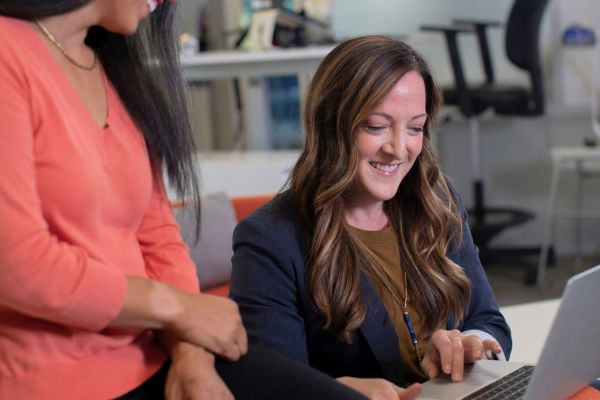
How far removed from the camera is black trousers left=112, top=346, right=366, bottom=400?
1.14 metres

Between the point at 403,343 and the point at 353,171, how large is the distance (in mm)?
290

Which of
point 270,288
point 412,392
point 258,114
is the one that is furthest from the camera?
point 258,114

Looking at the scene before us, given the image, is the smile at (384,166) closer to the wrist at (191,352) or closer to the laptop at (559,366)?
the laptop at (559,366)

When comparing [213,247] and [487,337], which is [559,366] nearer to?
[487,337]

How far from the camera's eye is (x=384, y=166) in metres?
1.61

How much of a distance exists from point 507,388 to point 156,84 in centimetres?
62

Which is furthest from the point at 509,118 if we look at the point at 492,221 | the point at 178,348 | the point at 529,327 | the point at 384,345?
the point at 178,348

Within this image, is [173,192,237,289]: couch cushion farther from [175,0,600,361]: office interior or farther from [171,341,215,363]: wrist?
[175,0,600,361]: office interior

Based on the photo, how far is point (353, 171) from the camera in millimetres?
1585

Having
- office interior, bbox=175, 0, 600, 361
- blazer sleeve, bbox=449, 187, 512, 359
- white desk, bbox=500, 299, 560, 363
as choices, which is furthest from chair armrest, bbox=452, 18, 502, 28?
blazer sleeve, bbox=449, 187, 512, 359

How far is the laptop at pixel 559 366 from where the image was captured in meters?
1.11

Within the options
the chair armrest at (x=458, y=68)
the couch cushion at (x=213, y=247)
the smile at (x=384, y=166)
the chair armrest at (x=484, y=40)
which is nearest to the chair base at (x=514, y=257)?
the chair armrest at (x=458, y=68)

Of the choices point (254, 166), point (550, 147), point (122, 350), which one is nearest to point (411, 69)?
point (122, 350)

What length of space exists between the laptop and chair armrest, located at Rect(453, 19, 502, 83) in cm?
358
